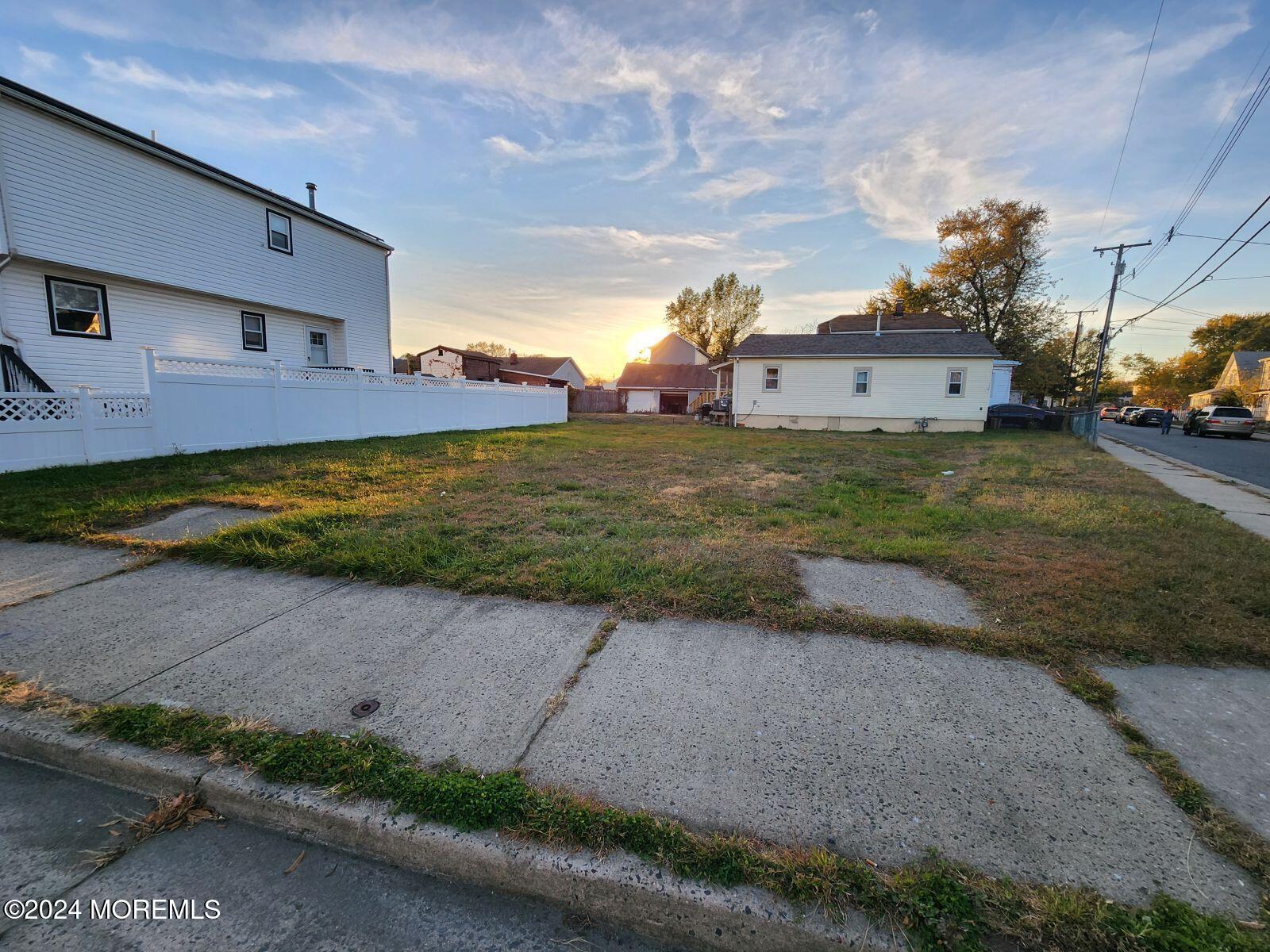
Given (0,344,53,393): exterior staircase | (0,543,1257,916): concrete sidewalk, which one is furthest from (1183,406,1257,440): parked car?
(0,344,53,393): exterior staircase

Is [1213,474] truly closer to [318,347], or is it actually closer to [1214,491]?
[1214,491]

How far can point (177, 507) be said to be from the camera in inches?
219

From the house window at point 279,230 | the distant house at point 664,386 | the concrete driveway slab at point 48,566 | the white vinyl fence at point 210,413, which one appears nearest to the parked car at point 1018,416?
the distant house at point 664,386

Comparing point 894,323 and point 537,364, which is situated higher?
point 894,323

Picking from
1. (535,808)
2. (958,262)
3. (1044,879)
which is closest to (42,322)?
(535,808)

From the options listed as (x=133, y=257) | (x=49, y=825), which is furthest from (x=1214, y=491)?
(x=133, y=257)

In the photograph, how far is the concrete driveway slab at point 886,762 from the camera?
158 cm

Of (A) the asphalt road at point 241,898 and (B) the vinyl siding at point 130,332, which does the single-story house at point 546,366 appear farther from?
(A) the asphalt road at point 241,898

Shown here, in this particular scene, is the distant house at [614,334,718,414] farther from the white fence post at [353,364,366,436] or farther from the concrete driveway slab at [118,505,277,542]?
the concrete driveway slab at [118,505,277,542]

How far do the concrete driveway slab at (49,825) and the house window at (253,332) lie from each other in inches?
612

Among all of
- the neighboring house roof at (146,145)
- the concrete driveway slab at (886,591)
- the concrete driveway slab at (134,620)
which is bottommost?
the concrete driveway slab at (134,620)

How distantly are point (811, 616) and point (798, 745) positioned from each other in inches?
47.5

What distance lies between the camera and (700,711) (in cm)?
229

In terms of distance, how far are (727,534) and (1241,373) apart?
67.1 meters
